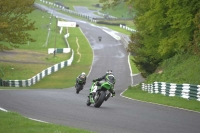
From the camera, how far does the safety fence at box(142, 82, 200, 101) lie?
23.6 metres

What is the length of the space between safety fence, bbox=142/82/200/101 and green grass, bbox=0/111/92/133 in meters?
12.0

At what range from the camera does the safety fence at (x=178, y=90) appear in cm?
2362

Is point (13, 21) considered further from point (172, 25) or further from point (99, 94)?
point (99, 94)

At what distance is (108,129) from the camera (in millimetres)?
12594

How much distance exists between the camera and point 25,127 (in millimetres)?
11711

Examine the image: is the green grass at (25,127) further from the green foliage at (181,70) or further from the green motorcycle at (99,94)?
the green foliage at (181,70)

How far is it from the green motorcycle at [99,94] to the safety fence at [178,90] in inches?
219

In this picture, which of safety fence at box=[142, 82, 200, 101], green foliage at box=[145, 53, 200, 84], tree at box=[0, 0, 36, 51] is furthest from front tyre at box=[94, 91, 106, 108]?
tree at box=[0, 0, 36, 51]

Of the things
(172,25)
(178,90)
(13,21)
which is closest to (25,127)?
(178,90)

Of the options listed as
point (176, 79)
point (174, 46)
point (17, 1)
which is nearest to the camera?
point (176, 79)

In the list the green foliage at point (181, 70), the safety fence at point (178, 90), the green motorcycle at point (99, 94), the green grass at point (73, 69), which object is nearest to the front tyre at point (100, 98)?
the green motorcycle at point (99, 94)

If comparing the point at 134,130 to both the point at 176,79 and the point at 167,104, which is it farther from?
the point at 176,79

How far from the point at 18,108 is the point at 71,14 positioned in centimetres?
12292

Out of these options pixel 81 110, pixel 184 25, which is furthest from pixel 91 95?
pixel 184 25
